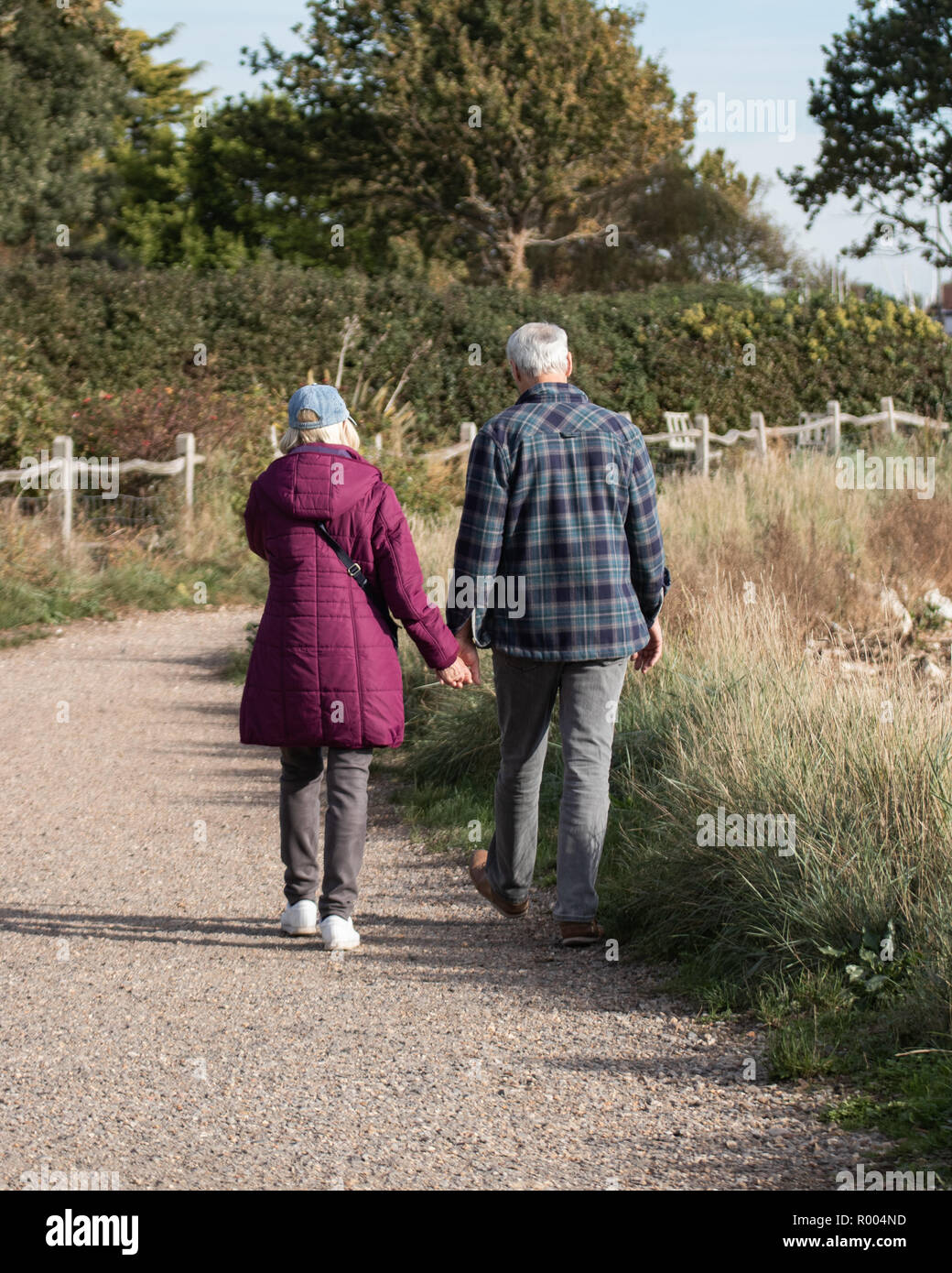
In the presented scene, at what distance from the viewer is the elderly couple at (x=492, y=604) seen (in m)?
4.40

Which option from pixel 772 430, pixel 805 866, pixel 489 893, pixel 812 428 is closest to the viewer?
pixel 805 866

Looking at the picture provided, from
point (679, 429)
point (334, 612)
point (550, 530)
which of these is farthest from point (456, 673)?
point (679, 429)

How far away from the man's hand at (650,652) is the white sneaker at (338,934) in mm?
1309

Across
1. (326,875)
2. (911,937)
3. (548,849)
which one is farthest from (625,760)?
(911,937)

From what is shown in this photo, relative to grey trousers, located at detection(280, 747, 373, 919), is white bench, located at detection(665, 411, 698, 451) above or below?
above

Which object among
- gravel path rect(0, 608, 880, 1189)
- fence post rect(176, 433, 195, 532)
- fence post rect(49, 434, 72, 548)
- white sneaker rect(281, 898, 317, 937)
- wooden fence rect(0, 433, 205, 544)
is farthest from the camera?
fence post rect(176, 433, 195, 532)

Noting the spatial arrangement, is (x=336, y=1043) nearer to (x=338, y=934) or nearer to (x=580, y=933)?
(x=338, y=934)

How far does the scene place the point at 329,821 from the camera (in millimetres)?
4668

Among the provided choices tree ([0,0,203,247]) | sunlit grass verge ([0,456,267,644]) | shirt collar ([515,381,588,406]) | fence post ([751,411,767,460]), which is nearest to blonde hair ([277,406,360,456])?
shirt collar ([515,381,588,406])

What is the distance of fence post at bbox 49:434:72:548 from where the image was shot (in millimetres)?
13078

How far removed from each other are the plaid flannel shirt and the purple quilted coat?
23 centimetres

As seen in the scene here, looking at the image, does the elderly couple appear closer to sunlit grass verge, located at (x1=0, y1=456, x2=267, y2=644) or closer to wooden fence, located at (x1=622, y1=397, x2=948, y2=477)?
sunlit grass verge, located at (x1=0, y1=456, x2=267, y2=644)

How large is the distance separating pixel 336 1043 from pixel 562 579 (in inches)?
61.6

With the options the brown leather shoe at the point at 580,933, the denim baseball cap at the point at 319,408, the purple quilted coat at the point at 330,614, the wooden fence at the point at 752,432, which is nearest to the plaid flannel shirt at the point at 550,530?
the purple quilted coat at the point at 330,614
